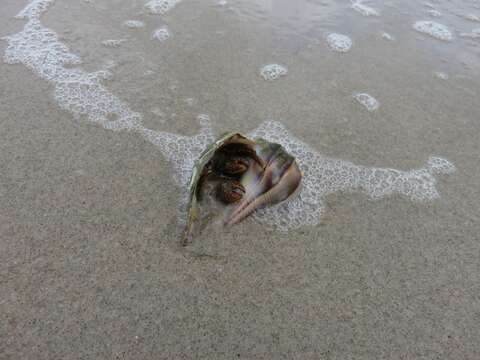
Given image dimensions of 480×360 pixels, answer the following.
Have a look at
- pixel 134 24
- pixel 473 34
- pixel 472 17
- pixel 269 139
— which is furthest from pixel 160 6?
pixel 472 17

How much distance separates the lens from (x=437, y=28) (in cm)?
385

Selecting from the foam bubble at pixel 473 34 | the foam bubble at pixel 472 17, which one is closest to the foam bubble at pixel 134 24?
the foam bubble at pixel 473 34

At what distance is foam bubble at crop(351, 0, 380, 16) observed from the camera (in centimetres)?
397

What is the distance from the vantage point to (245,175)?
75.7 inches

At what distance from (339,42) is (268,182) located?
223cm

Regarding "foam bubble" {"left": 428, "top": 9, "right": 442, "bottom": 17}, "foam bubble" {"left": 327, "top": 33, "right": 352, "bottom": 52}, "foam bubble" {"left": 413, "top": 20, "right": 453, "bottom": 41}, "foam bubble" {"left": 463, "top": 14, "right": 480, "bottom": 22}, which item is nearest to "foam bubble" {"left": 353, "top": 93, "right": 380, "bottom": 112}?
"foam bubble" {"left": 327, "top": 33, "right": 352, "bottom": 52}

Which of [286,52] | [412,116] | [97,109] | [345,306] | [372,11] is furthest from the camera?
[372,11]

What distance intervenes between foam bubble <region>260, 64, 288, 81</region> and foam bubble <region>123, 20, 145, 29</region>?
4.38 feet

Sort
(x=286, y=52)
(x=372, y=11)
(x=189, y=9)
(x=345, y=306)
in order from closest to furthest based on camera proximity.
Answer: (x=345, y=306) < (x=286, y=52) < (x=189, y=9) < (x=372, y=11)

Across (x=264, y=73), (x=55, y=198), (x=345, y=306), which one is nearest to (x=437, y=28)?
(x=264, y=73)

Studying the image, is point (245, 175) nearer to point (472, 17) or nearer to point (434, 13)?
point (434, 13)

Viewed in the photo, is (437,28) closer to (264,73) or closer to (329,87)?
(329,87)

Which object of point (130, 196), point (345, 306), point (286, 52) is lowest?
point (345, 306)

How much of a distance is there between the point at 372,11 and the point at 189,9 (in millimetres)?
2094
